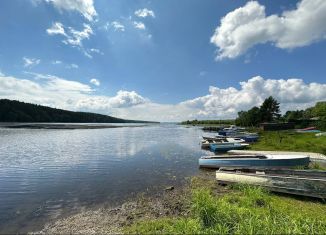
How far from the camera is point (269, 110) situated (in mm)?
106188

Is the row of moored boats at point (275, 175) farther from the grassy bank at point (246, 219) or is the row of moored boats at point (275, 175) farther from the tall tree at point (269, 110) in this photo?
the tall tree at point (269, 110)

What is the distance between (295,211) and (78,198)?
12.7 metres

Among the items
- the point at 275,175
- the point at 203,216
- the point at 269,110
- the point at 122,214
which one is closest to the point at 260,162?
the point at 275,175

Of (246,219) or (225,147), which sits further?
(225,147)

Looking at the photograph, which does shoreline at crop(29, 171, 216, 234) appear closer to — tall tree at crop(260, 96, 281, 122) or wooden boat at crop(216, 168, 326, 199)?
wooden boat at crop(216, 168, 326, 199)

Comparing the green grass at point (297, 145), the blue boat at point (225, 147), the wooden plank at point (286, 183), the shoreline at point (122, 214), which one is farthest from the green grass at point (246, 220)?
the blue boat at point (225, 147)

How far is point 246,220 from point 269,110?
10953cm

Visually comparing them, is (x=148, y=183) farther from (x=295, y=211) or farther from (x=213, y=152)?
(x=213, y=152)

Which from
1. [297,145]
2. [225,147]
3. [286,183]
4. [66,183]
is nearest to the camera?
[286,183]

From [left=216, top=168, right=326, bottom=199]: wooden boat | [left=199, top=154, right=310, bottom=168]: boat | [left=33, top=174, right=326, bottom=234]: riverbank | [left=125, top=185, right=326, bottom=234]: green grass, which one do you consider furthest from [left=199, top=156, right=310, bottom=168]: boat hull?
[left=125, top=185, right=326, bottom=234]: green grass

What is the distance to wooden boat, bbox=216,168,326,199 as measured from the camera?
12867 mm

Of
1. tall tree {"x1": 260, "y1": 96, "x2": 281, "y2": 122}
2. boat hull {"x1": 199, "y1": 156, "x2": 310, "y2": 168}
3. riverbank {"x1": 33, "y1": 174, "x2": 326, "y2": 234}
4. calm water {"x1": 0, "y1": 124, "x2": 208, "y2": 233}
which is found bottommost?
calm water {"x1": 0, "y1": 124, "x2": 208, "y2": 233}

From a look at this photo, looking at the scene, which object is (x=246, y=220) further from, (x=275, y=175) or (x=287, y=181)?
(x=275, y=175)

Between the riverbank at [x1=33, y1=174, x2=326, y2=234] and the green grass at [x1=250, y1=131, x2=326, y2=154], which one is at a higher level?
the green grass at [x1=250, y1=131, x2=326, y2=154]
